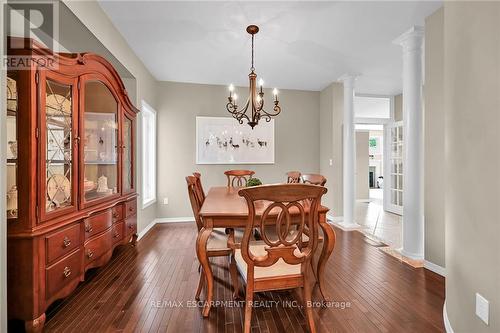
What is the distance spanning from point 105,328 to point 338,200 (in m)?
3.98

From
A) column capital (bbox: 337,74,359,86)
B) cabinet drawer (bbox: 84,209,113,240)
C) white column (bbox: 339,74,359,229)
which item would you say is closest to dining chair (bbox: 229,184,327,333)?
cabinet drawer (bbox: 84,209,113,240)

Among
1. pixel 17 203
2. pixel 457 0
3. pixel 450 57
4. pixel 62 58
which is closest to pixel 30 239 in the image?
pixel 17 203

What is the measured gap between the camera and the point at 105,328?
62.7 inches

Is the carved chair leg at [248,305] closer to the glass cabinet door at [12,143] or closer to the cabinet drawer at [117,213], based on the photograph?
the glass cabinet door at [12,143]

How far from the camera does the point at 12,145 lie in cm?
146

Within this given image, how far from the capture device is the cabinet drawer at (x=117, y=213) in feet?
8.07

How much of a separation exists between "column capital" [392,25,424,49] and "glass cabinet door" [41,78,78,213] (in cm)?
343

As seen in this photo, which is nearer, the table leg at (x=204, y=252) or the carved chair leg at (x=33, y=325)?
the carved chair leg at (x=33, y=325)

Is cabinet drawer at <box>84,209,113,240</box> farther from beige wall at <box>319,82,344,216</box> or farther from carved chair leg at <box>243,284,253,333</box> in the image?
beige wall at <box>319,82,344,216</box>

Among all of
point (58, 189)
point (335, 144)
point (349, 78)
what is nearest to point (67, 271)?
point (58, 189)

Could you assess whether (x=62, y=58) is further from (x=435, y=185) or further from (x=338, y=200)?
(x=338, y=200)

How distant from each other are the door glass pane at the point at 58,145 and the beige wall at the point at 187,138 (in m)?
2.57

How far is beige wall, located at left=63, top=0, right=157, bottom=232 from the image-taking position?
6.81ft

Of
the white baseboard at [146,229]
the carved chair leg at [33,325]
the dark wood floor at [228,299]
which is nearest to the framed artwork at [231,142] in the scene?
the white baseboard at [146,229]
